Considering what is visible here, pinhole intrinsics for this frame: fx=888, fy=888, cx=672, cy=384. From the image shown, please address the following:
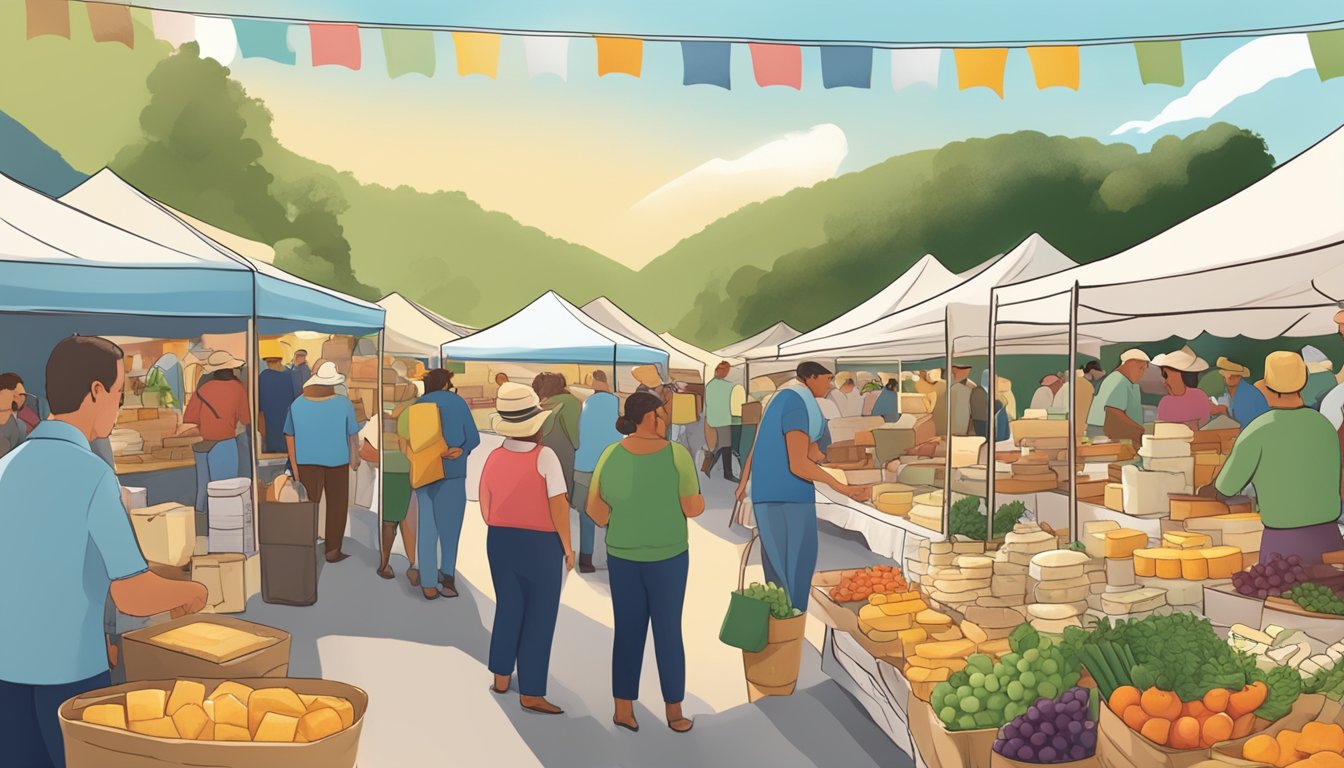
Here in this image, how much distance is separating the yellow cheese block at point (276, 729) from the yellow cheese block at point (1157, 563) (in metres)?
4.23

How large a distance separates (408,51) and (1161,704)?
896cm

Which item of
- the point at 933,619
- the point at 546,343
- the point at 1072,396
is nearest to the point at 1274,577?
the point at 1072,396

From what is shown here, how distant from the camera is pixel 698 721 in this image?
169 inches

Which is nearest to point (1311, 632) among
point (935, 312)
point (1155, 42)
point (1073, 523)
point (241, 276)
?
point (1073, 523)

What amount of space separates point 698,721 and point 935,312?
3.57 m

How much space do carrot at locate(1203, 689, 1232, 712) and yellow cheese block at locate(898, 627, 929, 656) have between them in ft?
4.02

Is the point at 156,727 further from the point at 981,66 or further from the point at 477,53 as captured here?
the point at 981,66

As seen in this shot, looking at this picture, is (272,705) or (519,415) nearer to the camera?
(272,705)

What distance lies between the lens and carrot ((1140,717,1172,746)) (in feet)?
8.47

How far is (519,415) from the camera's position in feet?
13.6

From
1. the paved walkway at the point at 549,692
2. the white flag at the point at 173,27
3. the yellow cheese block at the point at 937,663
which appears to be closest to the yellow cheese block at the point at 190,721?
the paved walkway at the point at 549,692

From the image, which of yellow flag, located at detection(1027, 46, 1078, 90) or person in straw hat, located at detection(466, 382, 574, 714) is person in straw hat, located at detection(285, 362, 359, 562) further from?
yellow flag, located at detection(1027, 46, 1078, 90)

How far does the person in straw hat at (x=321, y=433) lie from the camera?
6402 millimetres

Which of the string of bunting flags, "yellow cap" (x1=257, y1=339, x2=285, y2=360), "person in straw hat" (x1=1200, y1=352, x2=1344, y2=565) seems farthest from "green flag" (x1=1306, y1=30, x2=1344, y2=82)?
"yellow cap" (x1=257, y1=339, x2=285, y2=360)
